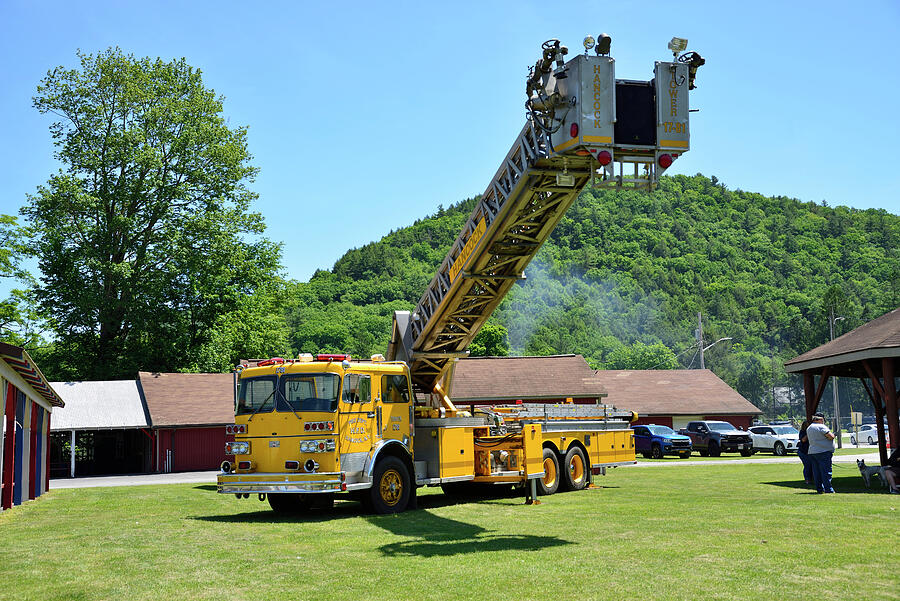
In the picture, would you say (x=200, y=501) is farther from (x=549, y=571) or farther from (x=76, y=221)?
(x=76, y=221)

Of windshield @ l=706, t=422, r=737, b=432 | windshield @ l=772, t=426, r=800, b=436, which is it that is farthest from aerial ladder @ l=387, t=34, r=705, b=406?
windshield @ l=772, t=426, r=800, b=436

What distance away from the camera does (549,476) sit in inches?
807

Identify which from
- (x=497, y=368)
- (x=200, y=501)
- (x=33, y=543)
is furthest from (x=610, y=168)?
(x=497, y=368)

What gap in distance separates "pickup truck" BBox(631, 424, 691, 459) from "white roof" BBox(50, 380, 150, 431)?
80.5 feet

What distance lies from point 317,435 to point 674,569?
7.62m

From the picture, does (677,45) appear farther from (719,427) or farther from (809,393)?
(719,427)

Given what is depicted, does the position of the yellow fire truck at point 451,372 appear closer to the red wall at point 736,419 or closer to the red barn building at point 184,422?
the red barn building at point 184,422

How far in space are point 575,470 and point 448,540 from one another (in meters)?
9.60

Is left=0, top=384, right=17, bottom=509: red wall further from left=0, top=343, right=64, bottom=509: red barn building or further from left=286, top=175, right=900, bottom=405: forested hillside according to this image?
left=286, top=175, right=900, bottom=405: forested hillside

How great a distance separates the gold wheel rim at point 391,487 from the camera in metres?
16.3

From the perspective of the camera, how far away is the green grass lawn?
28.8 ft

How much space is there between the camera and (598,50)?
1218 centimetres

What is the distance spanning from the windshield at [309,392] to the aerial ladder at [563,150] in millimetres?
2888

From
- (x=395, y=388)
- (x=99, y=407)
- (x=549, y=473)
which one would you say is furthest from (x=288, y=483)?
(x=99, y=407)
